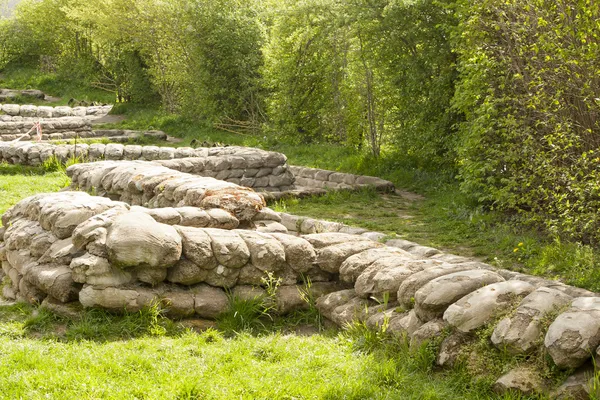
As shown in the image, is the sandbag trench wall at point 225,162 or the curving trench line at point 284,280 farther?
the sandbag trench wall at point 225,162

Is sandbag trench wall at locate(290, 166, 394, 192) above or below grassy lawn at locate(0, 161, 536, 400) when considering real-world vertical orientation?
below

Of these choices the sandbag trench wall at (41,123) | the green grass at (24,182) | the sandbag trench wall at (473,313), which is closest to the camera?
the sandbag trench wall at (473,313)

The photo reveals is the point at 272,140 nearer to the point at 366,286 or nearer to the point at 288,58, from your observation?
the point at 288,58

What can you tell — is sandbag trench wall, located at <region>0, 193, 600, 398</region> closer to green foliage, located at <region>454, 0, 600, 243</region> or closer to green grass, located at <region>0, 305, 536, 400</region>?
green grass, located at <region>0, 305, 536, 400</region>

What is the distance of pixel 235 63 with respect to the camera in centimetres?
2361

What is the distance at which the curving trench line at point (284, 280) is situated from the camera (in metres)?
4.40

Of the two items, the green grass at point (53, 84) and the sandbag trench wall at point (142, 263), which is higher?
the sandbag trench wall at point (142, 263)

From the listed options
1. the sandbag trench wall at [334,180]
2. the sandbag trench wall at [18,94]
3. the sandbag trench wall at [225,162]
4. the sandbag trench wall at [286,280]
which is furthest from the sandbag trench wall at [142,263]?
the sandbag trench wall at [18,94]

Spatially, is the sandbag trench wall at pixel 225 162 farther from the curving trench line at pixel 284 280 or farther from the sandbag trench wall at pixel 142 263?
the sandbag trench wall at pixel 142 263

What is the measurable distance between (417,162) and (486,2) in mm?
6190

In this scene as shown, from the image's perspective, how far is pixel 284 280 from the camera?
637 centimetres

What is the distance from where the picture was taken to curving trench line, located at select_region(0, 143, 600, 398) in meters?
4.40

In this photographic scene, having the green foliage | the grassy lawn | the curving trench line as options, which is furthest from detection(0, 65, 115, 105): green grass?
→ the grassy lawn

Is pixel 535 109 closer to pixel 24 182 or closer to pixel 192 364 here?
pixel 192 364
